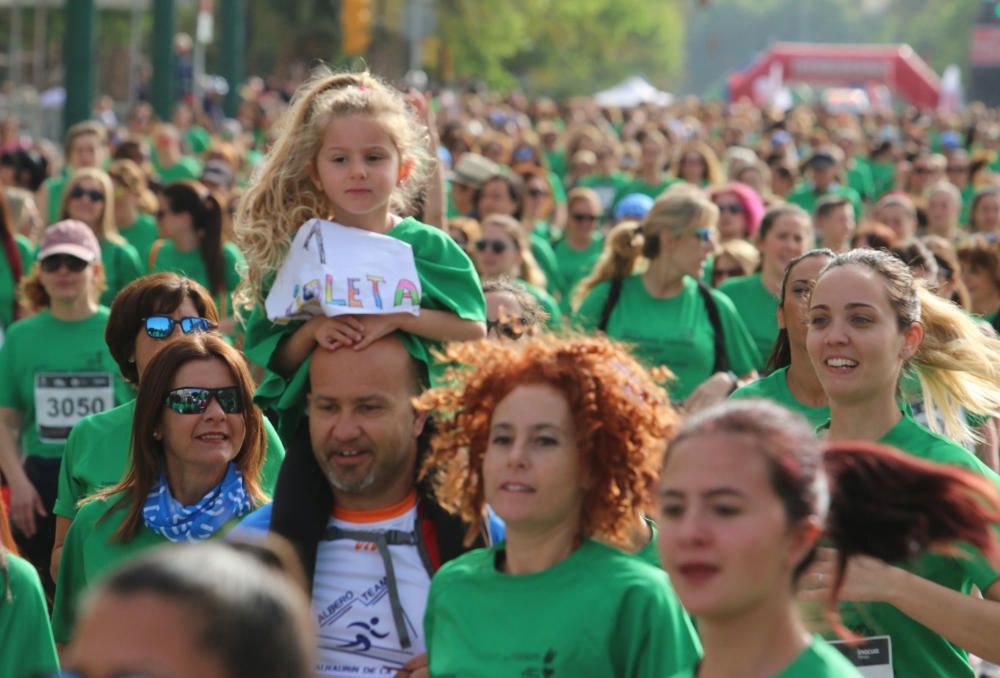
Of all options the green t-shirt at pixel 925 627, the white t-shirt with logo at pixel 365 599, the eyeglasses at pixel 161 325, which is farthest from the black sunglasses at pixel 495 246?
the green t-shirt at pixel 925 627

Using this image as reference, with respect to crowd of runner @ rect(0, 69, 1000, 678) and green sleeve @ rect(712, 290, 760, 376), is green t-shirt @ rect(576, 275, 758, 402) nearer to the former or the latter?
green sleeve @ rect(712, 290, 760, 376)

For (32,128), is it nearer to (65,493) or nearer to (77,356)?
(77,356)

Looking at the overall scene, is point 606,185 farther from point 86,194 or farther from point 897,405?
point 897,405

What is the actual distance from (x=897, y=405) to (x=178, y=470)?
208 cm

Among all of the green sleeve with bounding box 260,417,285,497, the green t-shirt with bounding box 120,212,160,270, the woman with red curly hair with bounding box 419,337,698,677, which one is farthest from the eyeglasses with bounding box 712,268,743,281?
the woman with red curly hair with bounding box 419,337,698,677

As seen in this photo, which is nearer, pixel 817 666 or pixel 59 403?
pixel 817 666

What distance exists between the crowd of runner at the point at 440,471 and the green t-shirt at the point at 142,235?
4.38m

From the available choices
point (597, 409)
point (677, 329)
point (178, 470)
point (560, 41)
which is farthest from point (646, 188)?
point (560, 41)

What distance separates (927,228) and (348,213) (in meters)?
9.79

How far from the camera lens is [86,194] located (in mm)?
11562

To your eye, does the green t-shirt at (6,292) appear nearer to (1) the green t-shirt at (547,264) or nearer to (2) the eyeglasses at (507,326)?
(1) the green t-shirt at (547,264)

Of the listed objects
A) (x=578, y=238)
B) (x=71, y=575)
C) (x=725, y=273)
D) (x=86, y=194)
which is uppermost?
(x=86, y=194)

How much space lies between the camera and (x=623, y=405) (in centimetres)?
429

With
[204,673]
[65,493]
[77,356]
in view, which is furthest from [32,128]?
[204,673]
